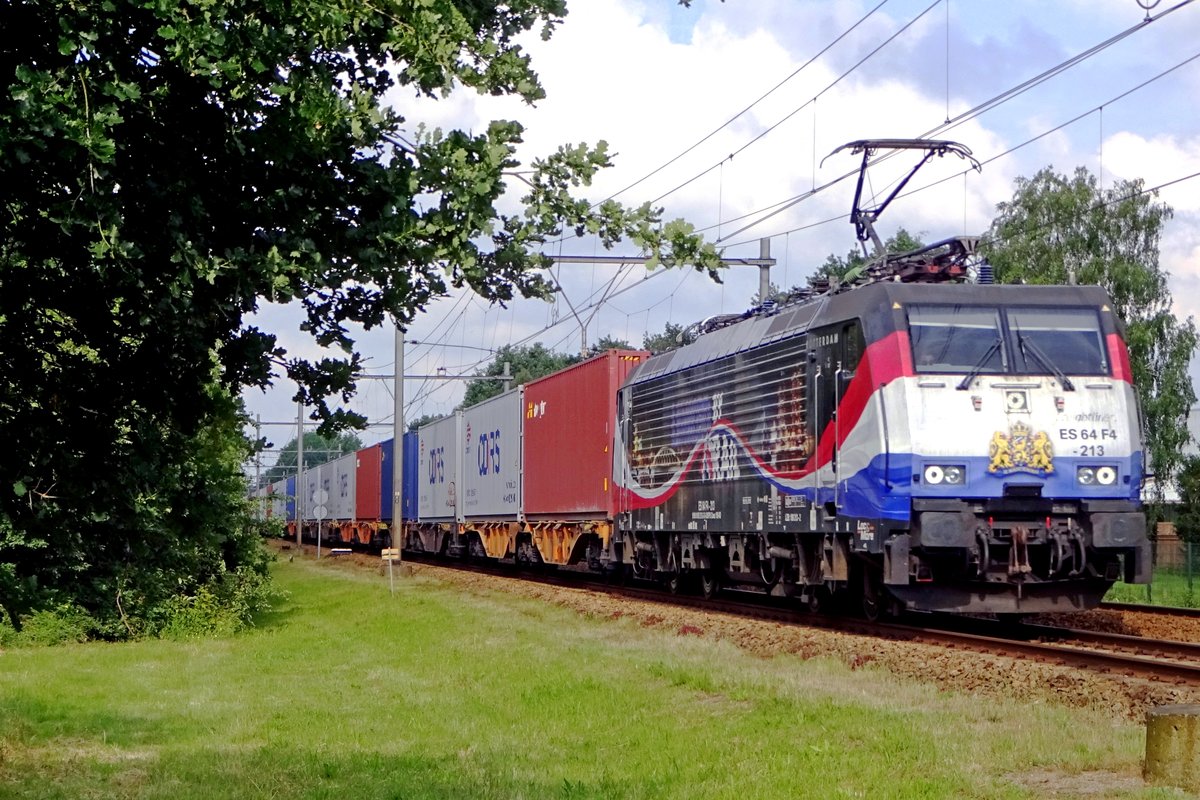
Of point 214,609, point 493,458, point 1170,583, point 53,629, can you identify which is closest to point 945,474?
point 214,609

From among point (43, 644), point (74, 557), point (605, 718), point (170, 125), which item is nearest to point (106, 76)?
point (170, 125)

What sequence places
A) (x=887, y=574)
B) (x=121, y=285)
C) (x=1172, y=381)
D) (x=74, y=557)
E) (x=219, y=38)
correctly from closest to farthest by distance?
(x=219, y=38) → (x=121, y=285) → (x=74, y=557) → (x=887, y=574) → (x=1172, y=381)

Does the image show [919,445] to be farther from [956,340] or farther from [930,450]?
[956,340]

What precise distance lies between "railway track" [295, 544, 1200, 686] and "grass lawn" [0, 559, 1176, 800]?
188cm

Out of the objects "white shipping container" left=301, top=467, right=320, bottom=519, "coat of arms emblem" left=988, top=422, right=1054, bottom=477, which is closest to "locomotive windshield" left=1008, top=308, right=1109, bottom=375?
"coat of arms emblem" left=988, top=422, right=1054, bottom=477

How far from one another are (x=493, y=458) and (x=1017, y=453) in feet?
62.7

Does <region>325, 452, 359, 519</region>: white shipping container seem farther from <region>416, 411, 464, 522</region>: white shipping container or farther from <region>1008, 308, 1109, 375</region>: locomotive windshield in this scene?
<region>1008, 308, 1109, 375</region>: locomotive windshield

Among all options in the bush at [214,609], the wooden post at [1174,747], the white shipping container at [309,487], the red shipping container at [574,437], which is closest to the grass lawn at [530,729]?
the wooden post at [1174,747]

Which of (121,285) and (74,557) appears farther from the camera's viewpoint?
(74,557)

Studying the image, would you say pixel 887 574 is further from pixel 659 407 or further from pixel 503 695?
pixel 659 407

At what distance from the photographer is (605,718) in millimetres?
10250

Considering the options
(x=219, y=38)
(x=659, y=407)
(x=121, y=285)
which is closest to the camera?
→ (x=219, y=38)

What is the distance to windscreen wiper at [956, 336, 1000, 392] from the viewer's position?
44.6 feet

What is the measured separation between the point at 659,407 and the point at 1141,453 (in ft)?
26.4
